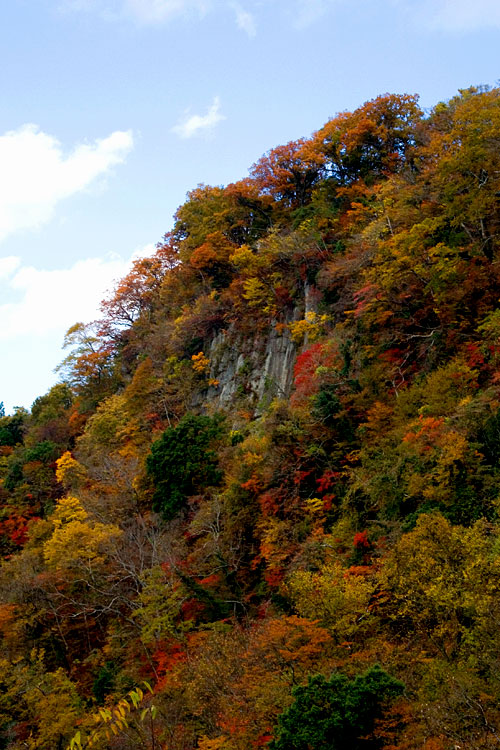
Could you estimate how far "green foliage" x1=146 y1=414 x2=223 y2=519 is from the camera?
90.9ft

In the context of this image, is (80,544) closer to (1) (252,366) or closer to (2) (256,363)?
(1) (252,366)

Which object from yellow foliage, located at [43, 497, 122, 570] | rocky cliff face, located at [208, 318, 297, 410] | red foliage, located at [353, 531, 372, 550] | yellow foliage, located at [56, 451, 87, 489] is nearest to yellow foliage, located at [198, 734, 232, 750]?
red foliage, located at [353, 531, 372, 550]

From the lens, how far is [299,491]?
74.2 feet

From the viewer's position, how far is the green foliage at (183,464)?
27719 millimetres

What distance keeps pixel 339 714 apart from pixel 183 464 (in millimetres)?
18084

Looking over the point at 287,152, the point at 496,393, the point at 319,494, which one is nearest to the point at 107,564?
the point at 319,494

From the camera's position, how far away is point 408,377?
75.2 ft

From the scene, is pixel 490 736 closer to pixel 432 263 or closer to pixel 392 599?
pixel 392 599

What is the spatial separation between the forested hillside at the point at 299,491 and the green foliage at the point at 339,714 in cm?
4

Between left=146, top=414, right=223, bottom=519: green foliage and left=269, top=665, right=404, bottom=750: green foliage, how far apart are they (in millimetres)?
16081

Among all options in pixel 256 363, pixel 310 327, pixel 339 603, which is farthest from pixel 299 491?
pixel 256 363

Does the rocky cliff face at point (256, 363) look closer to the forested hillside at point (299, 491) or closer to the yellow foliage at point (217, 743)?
the forested hillside at point (299, 491)

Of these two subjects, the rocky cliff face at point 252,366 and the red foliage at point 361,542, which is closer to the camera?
the red foliage at point 361,542

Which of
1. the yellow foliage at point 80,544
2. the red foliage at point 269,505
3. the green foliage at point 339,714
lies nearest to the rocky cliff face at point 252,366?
the red foliage at point 269,505
